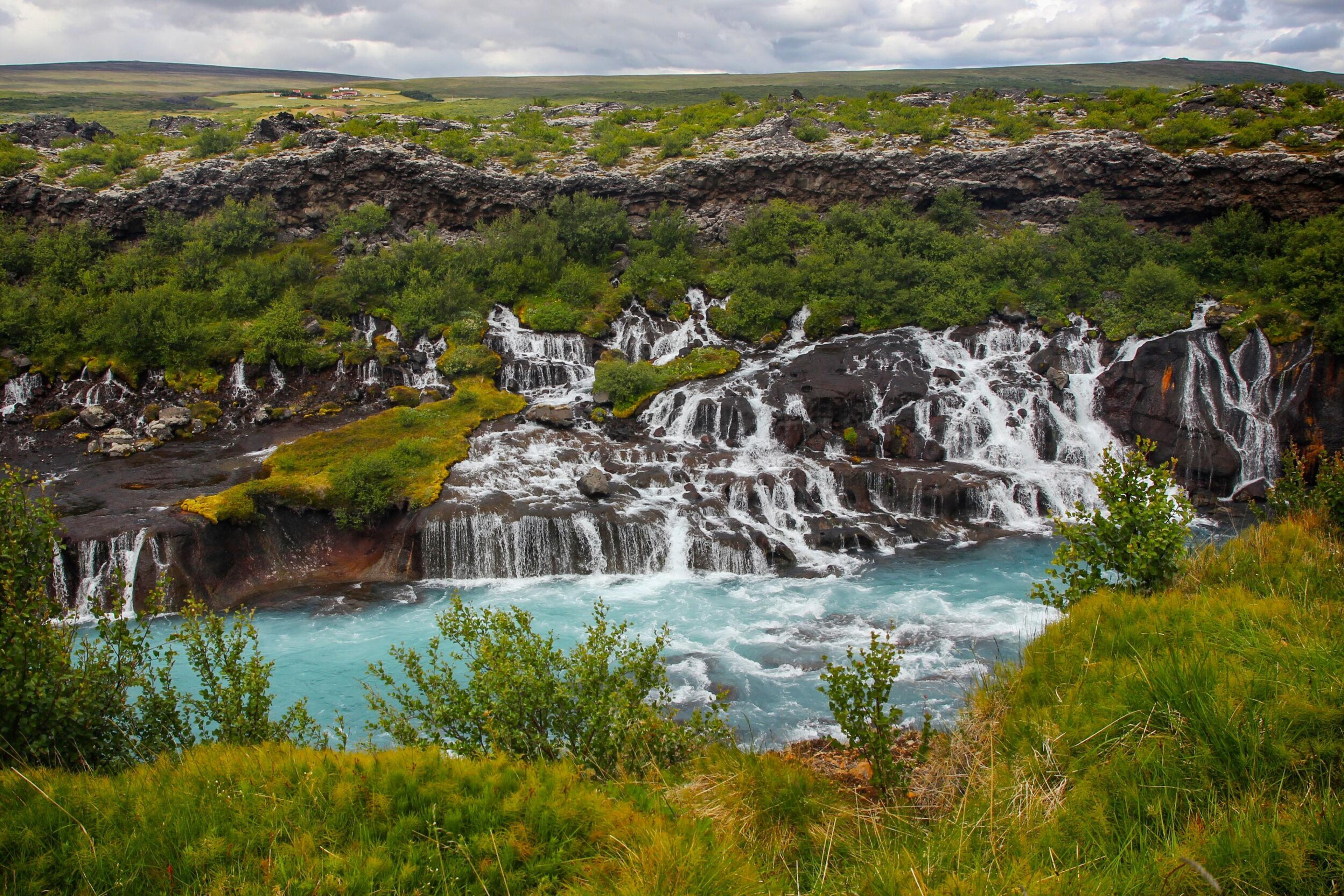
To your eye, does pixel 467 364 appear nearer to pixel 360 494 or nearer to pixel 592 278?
pixel 592 278

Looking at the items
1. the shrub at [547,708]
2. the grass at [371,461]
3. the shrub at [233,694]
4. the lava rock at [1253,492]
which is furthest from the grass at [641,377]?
the shrub at [233,694]

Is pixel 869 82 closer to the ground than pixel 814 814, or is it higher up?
higher up

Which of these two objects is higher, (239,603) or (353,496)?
(353,496)

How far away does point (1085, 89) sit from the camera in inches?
3280

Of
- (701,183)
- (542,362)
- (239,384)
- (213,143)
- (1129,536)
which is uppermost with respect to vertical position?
(213,143)

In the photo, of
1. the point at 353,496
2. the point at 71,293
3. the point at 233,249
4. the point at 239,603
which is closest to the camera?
the point at 239,603

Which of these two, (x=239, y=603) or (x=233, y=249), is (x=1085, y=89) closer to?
(x=233, y=249)

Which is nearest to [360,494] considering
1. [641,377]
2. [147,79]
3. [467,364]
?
[467,364]

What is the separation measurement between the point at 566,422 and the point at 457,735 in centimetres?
1864

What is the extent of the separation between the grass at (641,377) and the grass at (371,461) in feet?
11.1

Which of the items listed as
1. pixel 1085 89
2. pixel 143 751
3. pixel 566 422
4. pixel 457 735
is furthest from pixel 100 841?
pixel 1085 89

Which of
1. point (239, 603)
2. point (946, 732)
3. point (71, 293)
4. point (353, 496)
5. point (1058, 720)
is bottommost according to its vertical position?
point (239, 603)

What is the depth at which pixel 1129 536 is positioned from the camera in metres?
9.02

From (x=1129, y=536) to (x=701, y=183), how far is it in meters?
32.7
